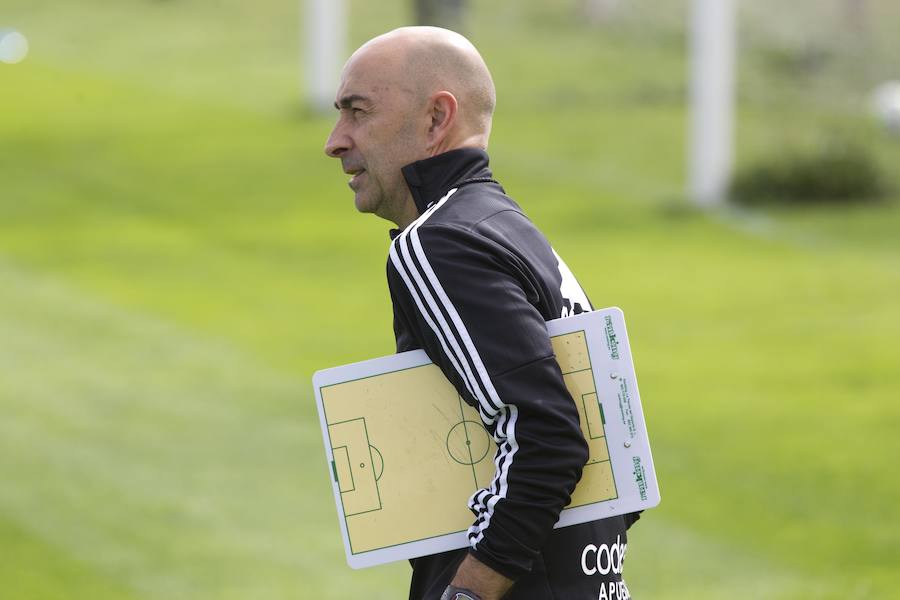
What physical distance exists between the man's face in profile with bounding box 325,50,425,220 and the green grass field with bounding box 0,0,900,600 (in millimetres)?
4587

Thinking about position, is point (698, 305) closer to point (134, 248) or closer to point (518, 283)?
point (134, 248)

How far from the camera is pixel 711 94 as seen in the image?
19.8 meters

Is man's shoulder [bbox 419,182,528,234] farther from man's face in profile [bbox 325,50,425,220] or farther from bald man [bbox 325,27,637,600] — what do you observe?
man's face in profile [bbox 325,50,425,220]

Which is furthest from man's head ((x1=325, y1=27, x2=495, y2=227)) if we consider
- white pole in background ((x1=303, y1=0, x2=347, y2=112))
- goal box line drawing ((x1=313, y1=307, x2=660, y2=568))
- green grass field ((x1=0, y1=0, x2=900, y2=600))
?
white pole in background ((x1=303, y1=0, x2=347, y2=112))

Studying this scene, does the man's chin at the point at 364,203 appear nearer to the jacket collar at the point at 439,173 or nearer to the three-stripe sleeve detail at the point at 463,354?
the jacket collar at the point at 439,173

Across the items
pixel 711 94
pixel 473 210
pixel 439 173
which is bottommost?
pixel 473 210

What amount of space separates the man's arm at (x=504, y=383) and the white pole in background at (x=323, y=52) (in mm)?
21856

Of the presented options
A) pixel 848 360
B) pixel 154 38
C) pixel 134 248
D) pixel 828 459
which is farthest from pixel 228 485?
pixel 154 38

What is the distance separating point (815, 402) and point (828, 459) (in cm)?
144

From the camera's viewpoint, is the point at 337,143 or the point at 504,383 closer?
the point at 504,383

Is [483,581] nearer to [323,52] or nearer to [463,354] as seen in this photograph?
[463,354]

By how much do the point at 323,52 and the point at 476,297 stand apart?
22069mm

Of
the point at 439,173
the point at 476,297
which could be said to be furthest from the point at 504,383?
the point at 439,173

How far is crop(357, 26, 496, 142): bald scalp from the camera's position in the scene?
3.15 m
